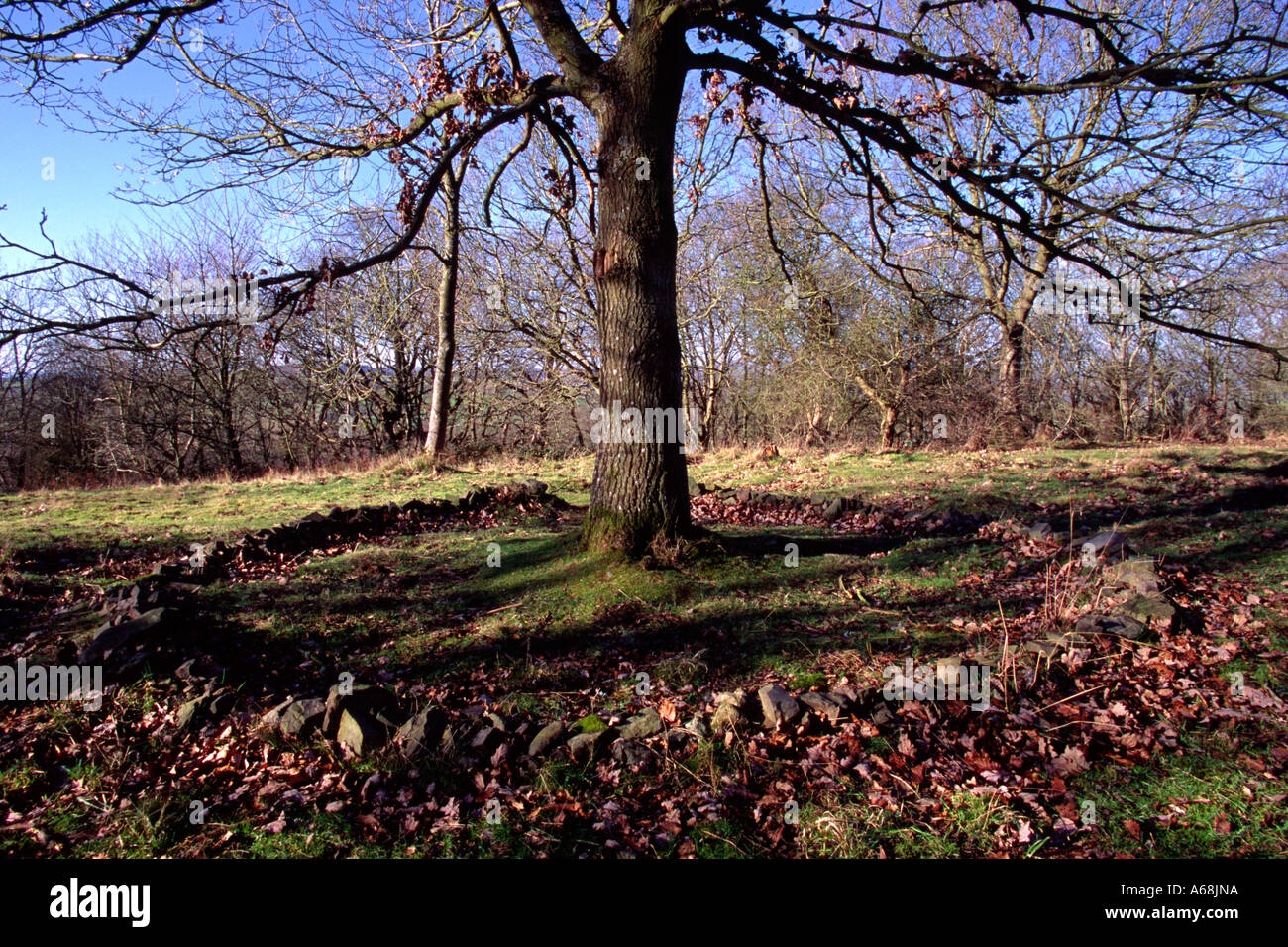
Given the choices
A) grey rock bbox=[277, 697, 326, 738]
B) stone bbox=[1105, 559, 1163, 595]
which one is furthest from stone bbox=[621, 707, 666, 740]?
stone bbox=[1105, 559, 1163, 595]

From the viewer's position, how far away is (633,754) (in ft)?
10.4

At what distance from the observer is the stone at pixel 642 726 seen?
330cm

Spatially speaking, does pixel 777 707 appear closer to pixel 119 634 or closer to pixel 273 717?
pixel 273 717

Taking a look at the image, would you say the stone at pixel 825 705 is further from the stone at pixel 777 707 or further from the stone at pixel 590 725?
the stone at pixel 590 725

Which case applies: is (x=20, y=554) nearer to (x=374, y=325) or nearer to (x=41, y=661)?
(x=41, y=661)

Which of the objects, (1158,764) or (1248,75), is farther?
(1248,75)

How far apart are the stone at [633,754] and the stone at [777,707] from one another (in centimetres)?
57

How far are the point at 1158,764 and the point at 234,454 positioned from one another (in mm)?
23694

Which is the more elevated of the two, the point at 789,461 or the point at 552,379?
the point at 552,379

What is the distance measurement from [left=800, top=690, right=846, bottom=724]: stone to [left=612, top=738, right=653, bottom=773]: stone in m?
0.79

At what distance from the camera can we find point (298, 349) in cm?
2042

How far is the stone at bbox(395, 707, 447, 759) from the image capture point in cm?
320

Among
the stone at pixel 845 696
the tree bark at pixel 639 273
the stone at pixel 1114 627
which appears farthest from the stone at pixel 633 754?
the stone at pixel 1114 627

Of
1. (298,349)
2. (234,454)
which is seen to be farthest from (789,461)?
(234,454)
